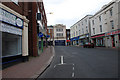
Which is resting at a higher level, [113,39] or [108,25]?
[108,25]

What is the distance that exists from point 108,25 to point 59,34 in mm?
34251

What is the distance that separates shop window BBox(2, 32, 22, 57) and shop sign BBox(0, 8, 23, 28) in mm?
897

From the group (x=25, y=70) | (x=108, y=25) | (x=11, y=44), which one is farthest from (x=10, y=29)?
(x=108, y=25)

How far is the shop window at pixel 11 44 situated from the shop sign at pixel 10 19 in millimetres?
897

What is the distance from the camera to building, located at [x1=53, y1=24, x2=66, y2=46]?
55.4m

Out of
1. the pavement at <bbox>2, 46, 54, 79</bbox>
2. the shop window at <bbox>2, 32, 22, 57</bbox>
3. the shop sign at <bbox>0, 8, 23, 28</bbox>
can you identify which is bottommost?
Result: the pavement at <bbox>2, 46, 54, 79</bbox>

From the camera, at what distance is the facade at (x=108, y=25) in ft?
68.4

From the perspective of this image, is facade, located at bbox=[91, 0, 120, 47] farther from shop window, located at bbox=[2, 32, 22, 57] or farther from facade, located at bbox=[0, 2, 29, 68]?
shop window, located at bbox=[2, 32, 22, 57]

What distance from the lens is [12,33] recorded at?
7328 millimetres

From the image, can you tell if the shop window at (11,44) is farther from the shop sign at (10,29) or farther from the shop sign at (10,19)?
the shop sign at (10,19)

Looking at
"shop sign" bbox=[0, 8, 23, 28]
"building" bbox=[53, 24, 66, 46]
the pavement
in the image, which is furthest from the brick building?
"building" bbox=[53, 24, 66, 46]

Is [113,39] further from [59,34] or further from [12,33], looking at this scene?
[59,34]

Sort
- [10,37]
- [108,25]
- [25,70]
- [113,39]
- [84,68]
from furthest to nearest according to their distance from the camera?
[108,25]
[113,39]
[10,37]
[84,68]
[25,70]

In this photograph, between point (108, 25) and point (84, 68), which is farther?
point (108, 25)
